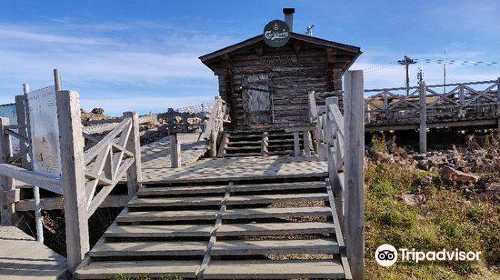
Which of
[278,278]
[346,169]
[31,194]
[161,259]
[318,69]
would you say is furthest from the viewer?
[318,69]

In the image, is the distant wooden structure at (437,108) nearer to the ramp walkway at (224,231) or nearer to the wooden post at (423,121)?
the wooden post at (423,121)

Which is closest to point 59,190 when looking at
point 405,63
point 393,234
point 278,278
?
point 278,278

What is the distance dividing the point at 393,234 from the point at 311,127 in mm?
3768

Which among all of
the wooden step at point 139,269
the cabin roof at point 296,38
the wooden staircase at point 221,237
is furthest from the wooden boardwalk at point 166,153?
the cabin roof at point 296,38

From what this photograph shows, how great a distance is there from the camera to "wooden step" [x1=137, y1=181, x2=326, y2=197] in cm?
621

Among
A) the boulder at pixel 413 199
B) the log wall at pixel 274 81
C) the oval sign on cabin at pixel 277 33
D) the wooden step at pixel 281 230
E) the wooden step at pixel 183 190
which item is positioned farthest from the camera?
the log wall at pixel 274 81

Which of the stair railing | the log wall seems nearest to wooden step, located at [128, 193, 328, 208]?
the stair railing

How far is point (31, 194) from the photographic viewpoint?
7496mm

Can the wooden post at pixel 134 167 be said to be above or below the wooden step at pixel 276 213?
above

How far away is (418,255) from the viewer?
5.52m

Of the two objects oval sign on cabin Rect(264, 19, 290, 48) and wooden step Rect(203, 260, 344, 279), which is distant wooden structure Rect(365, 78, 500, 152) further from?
wooden step Rect(203, 260, 344, 279)

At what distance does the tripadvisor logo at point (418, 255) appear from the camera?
5.41 metres

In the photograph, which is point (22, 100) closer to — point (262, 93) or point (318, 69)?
point (262, 93)

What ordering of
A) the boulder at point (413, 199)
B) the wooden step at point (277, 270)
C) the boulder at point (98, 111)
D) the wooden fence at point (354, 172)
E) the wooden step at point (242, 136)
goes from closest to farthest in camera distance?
the wooden step at point (277, 270), the wooden fence at point (354, 172), the boulder at point (413, 199), the wooden step at point (242, 136), the boulder at point (98, 111)
